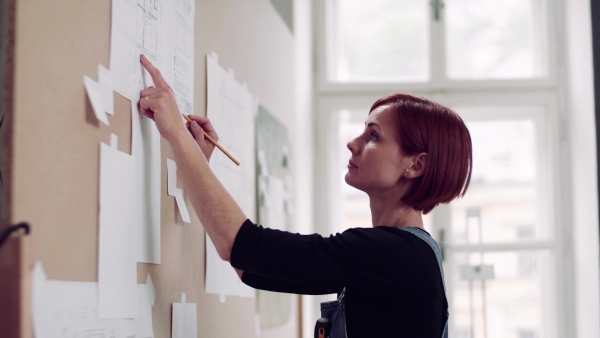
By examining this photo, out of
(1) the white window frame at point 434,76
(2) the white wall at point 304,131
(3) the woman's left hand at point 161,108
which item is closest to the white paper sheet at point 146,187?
(3) the woman's left hand at point 161,108

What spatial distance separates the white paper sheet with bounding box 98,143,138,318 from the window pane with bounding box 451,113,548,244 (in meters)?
2.54

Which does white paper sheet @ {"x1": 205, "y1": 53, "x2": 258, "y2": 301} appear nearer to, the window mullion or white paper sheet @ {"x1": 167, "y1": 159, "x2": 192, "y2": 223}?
white paper sheet @ {"x1": 167, "y1": 159, "x2": 192, "y2": 223}

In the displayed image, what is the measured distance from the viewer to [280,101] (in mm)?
2756

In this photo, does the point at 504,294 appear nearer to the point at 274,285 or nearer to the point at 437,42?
the point at 437,42

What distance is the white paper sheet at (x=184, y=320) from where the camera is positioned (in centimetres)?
154

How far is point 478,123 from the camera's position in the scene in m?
3.78

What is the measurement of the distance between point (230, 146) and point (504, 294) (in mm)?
2068

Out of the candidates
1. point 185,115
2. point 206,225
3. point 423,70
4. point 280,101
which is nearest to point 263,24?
point 280,101

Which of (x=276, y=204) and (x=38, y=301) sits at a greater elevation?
(x=276, y=204)

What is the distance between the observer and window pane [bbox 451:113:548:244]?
3689mm

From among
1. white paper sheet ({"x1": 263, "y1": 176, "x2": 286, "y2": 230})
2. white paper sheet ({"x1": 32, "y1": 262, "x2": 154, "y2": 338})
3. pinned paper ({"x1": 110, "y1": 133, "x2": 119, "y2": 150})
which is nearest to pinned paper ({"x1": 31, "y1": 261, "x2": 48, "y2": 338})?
white paper sheet ({"x1": 32, "y1": 262, "x2": 154, "y2": 338})

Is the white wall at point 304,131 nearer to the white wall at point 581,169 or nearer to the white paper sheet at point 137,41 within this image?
the white wall at point 581,169

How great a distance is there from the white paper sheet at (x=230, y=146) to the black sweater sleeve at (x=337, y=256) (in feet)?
1.45

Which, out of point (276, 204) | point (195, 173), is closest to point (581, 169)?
point (276, 204)
